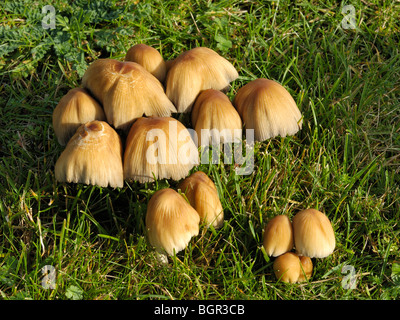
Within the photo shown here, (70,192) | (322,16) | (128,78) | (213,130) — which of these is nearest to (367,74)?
(322,16)

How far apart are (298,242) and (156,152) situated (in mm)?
753

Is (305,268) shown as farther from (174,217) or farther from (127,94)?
Result: (127,94)

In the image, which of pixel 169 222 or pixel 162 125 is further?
pixel 162 125

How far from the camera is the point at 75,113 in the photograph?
8.00 ft

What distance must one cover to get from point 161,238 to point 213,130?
596 millimetres

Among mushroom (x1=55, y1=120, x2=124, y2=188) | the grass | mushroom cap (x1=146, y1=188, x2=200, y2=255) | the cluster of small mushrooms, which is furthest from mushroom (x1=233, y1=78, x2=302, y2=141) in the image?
mushroom (x1=55, y1=120, x2=124, y2=188)

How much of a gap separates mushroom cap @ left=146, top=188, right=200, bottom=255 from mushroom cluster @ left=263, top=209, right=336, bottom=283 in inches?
14.5

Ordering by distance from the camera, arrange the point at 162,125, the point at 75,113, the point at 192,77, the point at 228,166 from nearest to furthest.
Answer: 1. the point at 162,125
2. the point at 75,113
3. the point at 192,77
4. the point at 228,166

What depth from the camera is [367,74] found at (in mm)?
3281

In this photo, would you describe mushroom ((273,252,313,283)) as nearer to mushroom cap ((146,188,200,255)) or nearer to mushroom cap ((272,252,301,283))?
mushroom cap ((272,252,301,283))

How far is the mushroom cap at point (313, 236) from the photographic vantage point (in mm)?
2246

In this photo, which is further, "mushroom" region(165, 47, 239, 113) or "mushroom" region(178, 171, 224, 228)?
"mushroom" region(165, 47, 239, 113)

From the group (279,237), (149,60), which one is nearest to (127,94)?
(149,60)

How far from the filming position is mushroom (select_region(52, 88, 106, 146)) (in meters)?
2.44
